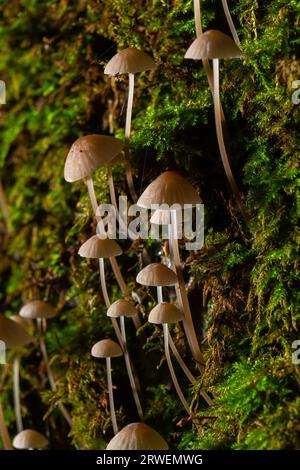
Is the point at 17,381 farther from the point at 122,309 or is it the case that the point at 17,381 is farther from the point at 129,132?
the point at 129,132

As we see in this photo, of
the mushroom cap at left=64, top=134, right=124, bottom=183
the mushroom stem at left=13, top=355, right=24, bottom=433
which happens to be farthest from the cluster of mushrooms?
the mushroom stem at left=13, top=355, right=24, bottom=433

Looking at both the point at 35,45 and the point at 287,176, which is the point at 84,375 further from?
the point at 35,45

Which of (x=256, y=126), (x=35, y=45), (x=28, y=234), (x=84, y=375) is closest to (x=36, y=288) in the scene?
(x=28, y=234)

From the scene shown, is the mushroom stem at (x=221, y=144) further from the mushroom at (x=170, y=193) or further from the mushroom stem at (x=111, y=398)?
the mushroom stem at (x=111, y=398)

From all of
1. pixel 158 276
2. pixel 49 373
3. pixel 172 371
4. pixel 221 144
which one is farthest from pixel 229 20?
pixel 49 373

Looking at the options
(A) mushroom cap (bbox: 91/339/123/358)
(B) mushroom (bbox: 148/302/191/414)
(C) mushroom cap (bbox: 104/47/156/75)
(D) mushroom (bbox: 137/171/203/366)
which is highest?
(C) mushroom cap (bbox: 104/47/156/75)

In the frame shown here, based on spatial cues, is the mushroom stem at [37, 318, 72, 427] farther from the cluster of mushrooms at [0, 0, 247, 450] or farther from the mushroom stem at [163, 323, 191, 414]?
the mushroom stem at [163, 323, 191, 414]

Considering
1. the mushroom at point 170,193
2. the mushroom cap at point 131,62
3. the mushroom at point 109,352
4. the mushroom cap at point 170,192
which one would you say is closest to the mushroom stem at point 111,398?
the mushroom at point 109,352

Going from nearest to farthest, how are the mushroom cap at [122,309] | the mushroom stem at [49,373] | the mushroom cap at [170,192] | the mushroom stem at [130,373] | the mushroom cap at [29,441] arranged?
the mushroom cap at [170,192] → the mushroom cap at [122,309] → the mushroom stem at [130,373] → the mushroom cap at [29,441] → the mushroom stem at [49,373]
